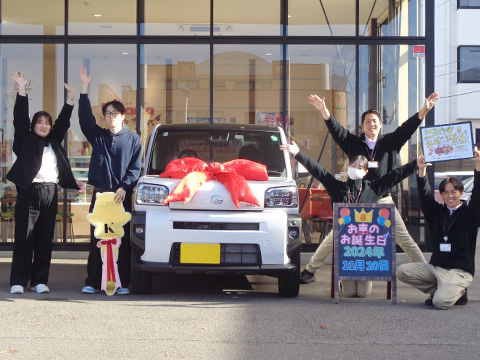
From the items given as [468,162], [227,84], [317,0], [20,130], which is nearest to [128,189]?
[20,130]

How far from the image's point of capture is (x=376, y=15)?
10.9 meters

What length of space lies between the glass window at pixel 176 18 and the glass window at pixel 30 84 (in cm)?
137

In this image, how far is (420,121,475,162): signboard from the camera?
7047 millimetres

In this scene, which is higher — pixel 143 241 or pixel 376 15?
pixel 376 15

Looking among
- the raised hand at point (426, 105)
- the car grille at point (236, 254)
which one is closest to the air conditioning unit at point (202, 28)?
the raised hand at point (426, 105)

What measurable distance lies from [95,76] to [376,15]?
414 centimetres

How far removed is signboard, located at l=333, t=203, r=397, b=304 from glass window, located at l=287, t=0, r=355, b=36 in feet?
14.4

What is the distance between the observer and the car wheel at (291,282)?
7207mm

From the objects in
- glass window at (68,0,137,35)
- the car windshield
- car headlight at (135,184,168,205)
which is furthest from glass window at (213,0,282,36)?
car headlight at (135,184,168,205)

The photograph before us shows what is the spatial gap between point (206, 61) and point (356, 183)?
4256 millimetres

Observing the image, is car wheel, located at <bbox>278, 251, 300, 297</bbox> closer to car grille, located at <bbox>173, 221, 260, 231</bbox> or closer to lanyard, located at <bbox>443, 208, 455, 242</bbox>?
car grille, located at <bbox>173, 221, 260, 231</bbox>

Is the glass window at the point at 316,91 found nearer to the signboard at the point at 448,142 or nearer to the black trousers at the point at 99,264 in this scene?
the signboard at the point at 448,142

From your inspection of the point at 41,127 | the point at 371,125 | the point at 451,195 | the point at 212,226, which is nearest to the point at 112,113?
the point at 41,127

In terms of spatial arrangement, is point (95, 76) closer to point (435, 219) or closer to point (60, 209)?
point (60, 209)
